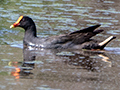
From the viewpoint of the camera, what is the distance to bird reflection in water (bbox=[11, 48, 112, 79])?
8.00 metres

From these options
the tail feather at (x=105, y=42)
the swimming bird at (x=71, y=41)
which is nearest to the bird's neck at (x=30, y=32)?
the swimming bird at (x=71, y=41)

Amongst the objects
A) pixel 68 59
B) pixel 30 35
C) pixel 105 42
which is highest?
pixel 30 35

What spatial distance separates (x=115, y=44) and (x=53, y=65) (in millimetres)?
3057

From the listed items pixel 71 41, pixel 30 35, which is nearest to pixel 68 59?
pixel 71 41

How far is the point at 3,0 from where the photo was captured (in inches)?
628

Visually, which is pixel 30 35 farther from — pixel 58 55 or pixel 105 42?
pixel 105 42

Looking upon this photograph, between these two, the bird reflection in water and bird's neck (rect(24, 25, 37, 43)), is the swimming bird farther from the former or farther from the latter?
the bird reflection in water

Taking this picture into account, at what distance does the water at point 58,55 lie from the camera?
23.6 ft

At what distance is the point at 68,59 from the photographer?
9078 millimetres

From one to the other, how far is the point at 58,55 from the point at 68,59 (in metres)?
0.53

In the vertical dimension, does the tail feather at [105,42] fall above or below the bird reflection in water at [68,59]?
above

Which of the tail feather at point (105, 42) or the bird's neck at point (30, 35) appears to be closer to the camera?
the tail feather at point (105, 42)

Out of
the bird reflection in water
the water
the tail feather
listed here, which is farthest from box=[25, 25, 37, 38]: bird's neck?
the tail feather

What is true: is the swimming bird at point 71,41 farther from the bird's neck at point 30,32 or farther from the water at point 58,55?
the water at point 58,55
